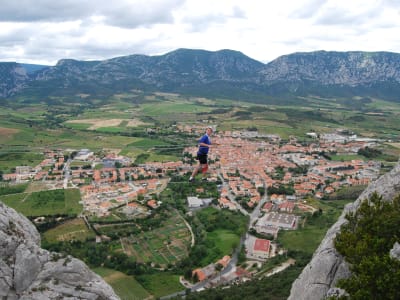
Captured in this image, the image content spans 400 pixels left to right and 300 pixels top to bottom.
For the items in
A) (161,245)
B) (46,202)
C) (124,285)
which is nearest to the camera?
(124,285)

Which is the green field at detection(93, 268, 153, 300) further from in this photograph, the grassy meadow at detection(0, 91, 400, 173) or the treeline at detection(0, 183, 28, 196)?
the grassy meadow at detection(0, 91, 400, 173)

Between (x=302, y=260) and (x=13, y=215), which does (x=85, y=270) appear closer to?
(x=13, y=215)

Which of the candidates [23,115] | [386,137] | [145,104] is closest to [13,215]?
[386,137]

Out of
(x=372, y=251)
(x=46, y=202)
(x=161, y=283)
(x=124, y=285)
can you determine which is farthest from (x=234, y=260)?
(x=46, y=202)

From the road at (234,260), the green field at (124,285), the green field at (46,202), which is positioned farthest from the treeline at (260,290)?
the green field at (46,202)

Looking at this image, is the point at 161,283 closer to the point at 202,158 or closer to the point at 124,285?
the point at 124,285

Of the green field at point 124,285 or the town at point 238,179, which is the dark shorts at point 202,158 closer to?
the green field at point 124,285
